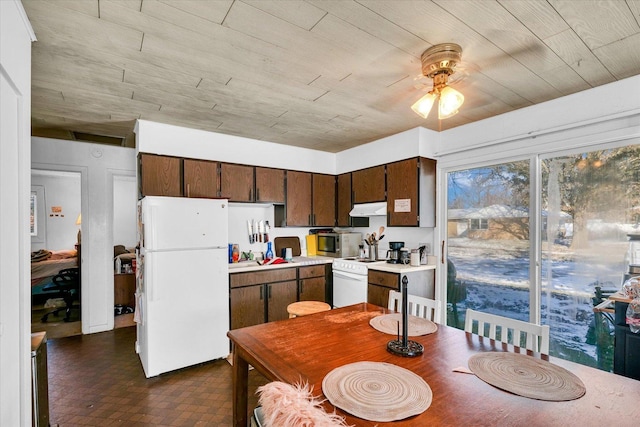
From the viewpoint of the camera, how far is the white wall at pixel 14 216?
1.32 m

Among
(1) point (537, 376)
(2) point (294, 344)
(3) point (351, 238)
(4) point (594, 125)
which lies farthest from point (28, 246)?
(4) point (594, 125)

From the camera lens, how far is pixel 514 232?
9.84 feet

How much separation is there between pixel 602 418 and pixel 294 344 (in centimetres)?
121

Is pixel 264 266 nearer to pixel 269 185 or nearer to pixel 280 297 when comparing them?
pixel 280 297

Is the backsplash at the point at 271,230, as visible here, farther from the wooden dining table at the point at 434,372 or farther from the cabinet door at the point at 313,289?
the wooden dining table at the point at 434,372

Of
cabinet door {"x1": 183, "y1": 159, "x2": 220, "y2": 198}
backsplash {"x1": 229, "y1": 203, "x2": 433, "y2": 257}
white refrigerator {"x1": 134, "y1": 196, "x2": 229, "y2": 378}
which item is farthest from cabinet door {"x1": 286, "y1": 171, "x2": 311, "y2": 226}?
white refrigerator {"x1": 134, "y1": 196, "x2": 229, "y2": 378}

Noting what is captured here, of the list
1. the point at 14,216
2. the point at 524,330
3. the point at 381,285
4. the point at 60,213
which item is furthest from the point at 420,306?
the point at 60,213

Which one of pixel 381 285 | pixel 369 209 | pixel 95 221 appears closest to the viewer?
pixel 381 285

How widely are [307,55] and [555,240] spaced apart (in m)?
2.62

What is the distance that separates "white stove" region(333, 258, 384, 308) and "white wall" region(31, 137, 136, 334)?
9.69ft

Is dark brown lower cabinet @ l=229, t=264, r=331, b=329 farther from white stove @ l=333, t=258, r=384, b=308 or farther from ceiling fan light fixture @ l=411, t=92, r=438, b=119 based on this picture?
ceiling fan light fixture @ l=411, t=92, r=438, b=119

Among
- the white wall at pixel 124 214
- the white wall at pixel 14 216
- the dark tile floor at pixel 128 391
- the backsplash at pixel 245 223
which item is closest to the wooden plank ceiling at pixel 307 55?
the white wall at pixel 14 216

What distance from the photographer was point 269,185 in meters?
3.95

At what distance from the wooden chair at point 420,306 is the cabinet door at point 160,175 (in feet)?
8.20
